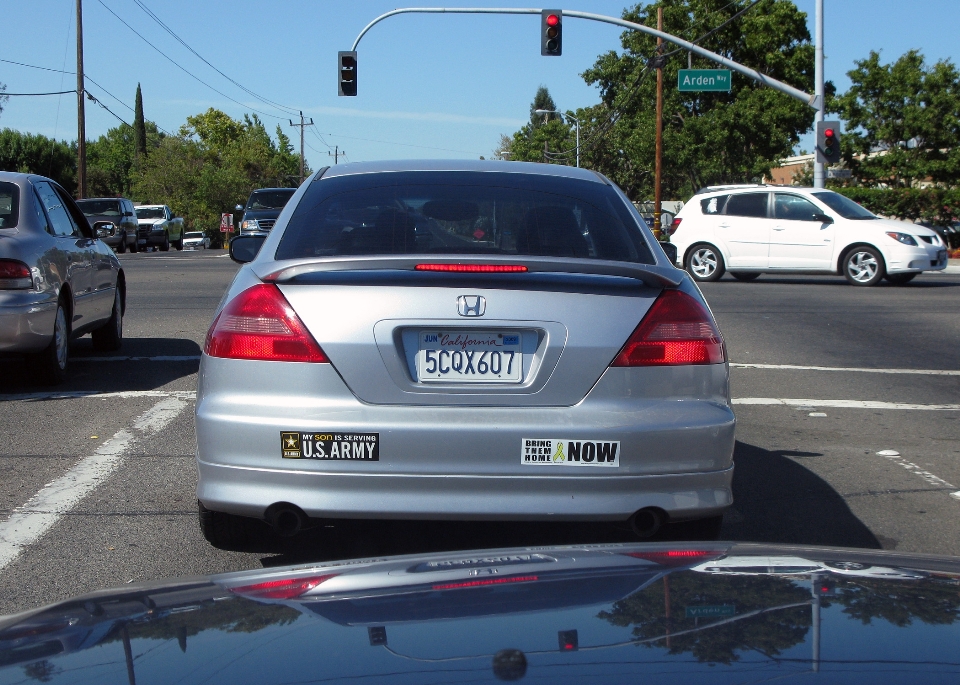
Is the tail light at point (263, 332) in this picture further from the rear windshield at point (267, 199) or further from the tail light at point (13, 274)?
the rear windshield at point (267, 199)

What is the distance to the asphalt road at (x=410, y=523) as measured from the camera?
470 cm

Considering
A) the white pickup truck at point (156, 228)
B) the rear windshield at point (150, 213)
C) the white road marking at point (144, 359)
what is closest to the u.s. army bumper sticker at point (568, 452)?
the white road marking at point (144, 359)

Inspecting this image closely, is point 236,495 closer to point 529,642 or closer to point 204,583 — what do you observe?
point 204,583

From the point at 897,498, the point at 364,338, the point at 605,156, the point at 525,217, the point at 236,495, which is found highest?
the point at 605,156

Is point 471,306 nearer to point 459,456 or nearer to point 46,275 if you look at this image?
point 459,456

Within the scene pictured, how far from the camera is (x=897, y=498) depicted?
5719 mm

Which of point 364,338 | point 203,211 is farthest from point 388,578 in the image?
point 203,211

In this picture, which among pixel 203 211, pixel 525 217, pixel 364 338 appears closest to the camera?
pixel 364 338

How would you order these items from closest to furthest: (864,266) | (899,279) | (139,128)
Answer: (864,266) → (899,279) → (139,128)

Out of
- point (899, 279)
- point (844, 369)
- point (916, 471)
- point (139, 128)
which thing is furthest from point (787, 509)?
point (139, 128)

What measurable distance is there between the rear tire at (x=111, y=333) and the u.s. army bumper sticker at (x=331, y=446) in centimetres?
715

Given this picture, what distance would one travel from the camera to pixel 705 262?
2077 centimetres

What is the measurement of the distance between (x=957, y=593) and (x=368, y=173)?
3312mm

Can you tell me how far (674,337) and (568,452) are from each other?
0.57 meters
